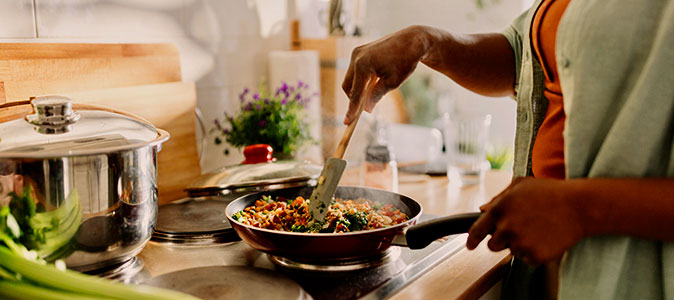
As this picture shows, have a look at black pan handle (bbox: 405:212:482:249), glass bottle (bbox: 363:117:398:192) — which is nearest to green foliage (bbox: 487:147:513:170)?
glass bottle (bbox: 363:117:398:192)

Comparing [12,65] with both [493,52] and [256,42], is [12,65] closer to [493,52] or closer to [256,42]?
[256,42]

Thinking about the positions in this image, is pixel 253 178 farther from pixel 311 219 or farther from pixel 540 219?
pixel 540 219

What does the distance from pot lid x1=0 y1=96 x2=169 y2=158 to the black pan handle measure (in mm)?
415

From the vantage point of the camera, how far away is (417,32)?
1.14 metres

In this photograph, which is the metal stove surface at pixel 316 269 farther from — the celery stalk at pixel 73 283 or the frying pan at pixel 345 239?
the celery stalk at pixel 73 283

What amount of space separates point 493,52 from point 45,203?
0.96 m

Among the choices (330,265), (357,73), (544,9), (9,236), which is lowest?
(330,265)

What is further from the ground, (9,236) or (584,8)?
(584,8)

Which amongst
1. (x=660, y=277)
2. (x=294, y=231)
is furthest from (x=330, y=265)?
(x=660, y=277)

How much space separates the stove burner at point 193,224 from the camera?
1064 mm

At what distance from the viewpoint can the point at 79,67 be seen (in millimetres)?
1172

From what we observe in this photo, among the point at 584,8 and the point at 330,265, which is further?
the point at 330,265

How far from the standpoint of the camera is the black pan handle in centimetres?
79

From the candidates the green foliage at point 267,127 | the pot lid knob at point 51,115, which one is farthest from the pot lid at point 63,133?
the green foliage at point 267,127
